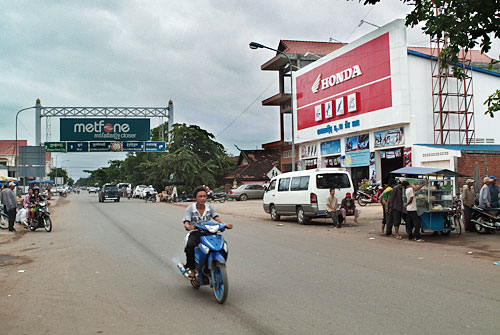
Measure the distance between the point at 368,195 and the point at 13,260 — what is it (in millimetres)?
21708

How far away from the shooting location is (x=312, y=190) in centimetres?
1698

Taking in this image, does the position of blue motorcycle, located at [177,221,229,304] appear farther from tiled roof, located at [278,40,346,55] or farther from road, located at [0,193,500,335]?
tiled roof, located at [278,40,346,55]

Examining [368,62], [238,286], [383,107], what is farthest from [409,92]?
[238,286]

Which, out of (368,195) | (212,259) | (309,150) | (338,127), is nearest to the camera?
(212,259)

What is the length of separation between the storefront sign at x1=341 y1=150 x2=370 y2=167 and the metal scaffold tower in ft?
16.5

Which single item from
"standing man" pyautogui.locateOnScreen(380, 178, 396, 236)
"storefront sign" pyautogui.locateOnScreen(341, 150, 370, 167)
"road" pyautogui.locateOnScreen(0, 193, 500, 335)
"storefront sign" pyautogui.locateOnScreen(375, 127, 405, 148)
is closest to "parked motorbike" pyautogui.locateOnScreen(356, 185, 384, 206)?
"storefront sign" pyautogui.locateOnScreen(341, 150, 370, 167)

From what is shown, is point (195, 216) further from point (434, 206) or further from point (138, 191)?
point (138, 191)

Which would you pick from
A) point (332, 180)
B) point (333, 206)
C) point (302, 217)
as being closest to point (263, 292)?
point (333, 206)

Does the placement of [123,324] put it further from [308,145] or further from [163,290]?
[308,145]

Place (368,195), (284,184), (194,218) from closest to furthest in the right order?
(194,218) < (284,184) < (368,195)

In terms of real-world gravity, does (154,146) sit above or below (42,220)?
above

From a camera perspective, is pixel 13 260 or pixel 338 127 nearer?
pixel 13 260

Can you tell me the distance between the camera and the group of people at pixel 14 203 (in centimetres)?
1638

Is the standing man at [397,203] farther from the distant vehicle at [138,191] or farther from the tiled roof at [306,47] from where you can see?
the distant vehicle at [138,191]
